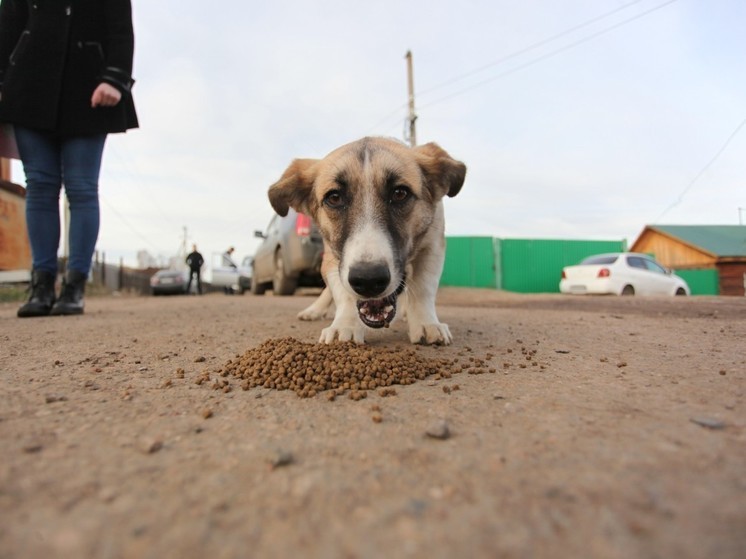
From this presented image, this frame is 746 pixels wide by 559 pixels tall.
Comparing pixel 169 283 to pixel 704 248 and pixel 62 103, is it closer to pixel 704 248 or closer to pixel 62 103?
pixel 62 103

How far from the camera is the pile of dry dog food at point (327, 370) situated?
172cm

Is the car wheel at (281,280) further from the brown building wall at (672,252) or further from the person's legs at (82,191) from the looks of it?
the brown building wall at (672,252)

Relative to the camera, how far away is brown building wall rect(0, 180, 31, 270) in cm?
995

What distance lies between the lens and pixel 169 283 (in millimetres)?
18406

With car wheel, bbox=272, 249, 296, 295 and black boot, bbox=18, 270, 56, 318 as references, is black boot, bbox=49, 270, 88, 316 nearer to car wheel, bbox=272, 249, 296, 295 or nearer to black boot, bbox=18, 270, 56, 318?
black boot, bbox=18, 270, 56, 318

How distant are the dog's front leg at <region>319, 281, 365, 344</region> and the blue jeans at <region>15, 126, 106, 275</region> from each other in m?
2.63

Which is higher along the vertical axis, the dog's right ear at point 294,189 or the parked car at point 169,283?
the dog's right ear at point 294,189

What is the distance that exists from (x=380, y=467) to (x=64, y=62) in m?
4.39

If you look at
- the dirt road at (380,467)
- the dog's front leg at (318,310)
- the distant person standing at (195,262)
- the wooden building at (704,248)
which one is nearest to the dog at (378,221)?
the dirt road at (380,467)

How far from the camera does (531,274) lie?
19938 mm

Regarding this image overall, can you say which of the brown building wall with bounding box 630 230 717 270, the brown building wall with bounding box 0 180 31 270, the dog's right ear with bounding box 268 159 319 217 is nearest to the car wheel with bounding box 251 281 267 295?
the brown building wall with bounding box 0 180 31 270

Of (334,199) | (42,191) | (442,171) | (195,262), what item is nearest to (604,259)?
(442,171)

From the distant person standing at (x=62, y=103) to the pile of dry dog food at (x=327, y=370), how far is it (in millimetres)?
2826

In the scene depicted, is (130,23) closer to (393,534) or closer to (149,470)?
(149,470)
